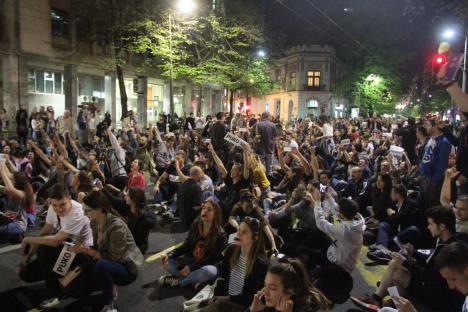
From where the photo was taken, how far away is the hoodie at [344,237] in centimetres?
558

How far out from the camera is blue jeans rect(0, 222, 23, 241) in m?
6.66

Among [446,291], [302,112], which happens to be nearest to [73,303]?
[446,291]

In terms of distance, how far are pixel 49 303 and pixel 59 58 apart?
22800mm

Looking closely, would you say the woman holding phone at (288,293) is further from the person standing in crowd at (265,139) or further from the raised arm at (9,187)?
the person standing in crowd at (265,139)

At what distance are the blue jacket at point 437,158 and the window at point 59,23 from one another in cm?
2326

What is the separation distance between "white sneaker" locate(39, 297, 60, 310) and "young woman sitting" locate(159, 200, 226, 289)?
1.30 meters

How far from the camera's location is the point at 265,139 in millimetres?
11977

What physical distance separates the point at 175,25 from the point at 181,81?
1304 centimetres

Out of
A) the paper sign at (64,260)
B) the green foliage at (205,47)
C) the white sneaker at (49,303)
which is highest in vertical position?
the green foliage at (205,47)

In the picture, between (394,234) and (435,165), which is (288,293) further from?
(435,165)

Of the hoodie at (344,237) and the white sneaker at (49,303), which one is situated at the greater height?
the hoodie at (344,237)

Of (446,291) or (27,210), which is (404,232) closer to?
(446,291)

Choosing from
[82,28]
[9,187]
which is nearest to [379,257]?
[9,187]

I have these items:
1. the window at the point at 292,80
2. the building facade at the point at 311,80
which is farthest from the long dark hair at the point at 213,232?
the window at the point at 292,80
